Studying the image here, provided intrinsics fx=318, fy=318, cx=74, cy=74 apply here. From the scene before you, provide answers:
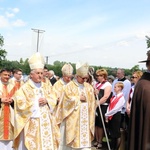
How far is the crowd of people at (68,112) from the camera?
3.69 m

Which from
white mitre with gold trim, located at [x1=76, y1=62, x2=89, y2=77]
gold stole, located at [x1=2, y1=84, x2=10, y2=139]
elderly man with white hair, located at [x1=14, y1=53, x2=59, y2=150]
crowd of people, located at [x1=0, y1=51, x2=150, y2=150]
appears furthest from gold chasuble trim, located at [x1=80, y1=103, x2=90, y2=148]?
gold stole, located at [x1=2, y1=84, x2=10, y2=139]

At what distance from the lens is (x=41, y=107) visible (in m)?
5.60

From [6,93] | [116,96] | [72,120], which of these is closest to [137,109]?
[72,120]

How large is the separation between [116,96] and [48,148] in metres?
2.96

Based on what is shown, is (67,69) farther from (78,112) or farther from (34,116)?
(34,116)

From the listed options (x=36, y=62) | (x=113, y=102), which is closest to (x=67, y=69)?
→ (x=113, y=102)

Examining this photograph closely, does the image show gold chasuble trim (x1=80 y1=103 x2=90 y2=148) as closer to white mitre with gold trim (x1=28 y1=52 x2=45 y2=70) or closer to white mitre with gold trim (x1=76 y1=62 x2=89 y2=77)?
white mitre with gold trim (x1=76 y1=62 x2=89 y2=77)

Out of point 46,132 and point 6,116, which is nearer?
point 46,132

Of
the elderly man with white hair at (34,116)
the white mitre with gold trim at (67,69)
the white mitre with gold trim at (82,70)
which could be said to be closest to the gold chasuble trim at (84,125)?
the white mitre with gold trim at (82,70)

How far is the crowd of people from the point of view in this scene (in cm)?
369

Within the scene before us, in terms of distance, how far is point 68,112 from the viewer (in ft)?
22.4

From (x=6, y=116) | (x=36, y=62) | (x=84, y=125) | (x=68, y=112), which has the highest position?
(x=36, y=62)

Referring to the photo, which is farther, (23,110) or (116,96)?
(116,96)

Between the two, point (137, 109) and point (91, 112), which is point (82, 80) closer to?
point (91, 112)
